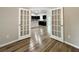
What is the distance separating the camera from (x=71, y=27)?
2.47 meters

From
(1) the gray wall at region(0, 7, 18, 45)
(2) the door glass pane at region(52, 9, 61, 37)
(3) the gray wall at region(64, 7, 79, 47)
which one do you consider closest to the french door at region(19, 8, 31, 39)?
(1) the gray wall at region(0, 7, 18, 45)

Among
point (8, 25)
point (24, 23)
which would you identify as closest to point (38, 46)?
point (24, 23)

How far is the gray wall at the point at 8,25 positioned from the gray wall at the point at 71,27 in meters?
1.41

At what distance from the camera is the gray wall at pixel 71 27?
241cm

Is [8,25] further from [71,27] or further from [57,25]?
[71,27]

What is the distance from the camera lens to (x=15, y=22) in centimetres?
233

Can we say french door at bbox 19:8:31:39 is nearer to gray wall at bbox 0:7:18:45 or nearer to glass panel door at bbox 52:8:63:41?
gray wall at bbox 0:7:18:45

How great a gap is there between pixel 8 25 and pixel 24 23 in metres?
0.45

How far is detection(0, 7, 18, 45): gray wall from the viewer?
2171 millimetres

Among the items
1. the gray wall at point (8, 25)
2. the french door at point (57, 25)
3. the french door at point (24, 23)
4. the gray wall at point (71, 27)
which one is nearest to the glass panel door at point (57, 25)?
the french door at point (57, 25)

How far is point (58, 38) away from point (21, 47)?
3.78 ft

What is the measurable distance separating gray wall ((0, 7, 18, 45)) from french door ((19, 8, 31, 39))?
12 centimetres

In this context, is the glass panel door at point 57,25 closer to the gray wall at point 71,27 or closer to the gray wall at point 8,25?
the gray wall at point 71,27
